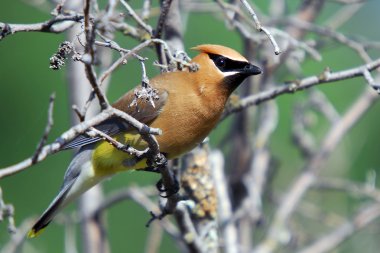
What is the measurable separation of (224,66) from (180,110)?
0.96 ft

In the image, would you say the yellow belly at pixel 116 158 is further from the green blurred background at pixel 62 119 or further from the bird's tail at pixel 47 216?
the green blurred background at pixel 62 119

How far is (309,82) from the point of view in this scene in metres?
3.26

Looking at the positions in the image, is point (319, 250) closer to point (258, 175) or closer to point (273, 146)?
point (258, 175)

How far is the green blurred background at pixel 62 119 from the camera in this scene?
242 inches

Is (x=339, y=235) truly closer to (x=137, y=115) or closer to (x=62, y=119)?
(x=137, y=115)

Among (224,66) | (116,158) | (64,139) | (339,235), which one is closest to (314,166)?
(339,235)

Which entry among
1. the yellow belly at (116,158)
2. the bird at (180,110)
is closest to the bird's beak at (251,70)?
the bird at (180,110)

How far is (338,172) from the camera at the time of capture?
538 cm

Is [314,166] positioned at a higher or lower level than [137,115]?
lower

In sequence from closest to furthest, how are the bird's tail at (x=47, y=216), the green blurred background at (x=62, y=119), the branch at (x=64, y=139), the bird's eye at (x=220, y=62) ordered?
1. the branch at (x=64, y=139)
2. the bird's eye at (x=220, y=62)
3. the bird's tail at (x=47, y=216)
4. the green blurred background at (x=62, y=119)

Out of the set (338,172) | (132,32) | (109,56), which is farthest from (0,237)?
(132,32)

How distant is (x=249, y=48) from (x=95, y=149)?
51.3 inches

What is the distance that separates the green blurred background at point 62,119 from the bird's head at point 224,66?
2.22 metres

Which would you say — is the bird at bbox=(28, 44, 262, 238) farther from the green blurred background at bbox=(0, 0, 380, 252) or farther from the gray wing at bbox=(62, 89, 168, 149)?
the green blurred background at bbox=(0, 0, 380, 252)
